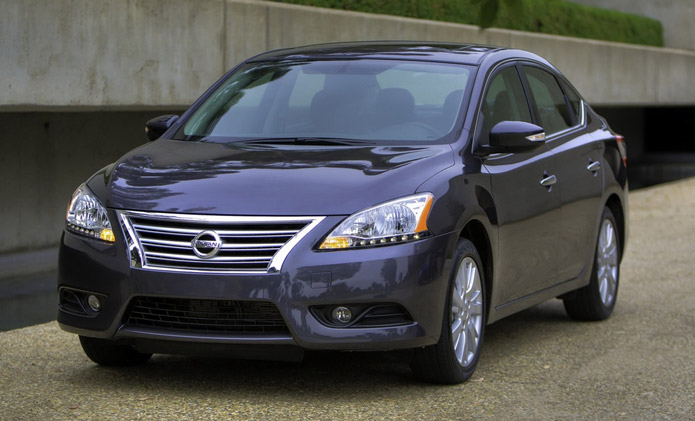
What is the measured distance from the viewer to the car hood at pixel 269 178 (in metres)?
5.58

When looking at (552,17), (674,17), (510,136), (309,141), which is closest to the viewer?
(309,141)

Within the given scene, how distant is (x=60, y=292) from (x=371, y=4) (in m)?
10.2

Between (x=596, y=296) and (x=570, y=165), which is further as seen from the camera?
(x=596, y=296)

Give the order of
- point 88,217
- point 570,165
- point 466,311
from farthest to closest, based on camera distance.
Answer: point 570,165
point 466,311
point 88,217

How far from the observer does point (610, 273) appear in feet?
28.1

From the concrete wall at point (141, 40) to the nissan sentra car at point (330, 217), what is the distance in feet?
10.8

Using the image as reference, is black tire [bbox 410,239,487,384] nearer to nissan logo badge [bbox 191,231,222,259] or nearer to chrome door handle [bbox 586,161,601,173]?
nissan logo badge [bbox 191,231,222,259]

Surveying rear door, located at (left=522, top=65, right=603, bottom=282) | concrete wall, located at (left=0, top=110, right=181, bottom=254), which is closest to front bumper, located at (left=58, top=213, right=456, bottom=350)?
rear door, located at (left=522, top=65, right=603, bottom=282)

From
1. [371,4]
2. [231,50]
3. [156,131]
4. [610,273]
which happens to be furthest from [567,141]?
[371,4]

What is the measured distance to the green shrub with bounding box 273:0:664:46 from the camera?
15820 mm

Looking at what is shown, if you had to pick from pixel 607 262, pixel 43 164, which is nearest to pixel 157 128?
pixel 607 262

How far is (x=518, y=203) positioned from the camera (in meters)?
6.80

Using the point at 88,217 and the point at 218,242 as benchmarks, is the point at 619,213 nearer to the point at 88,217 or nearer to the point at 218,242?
the point at 218,242

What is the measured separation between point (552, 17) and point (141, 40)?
11501 millimetres
